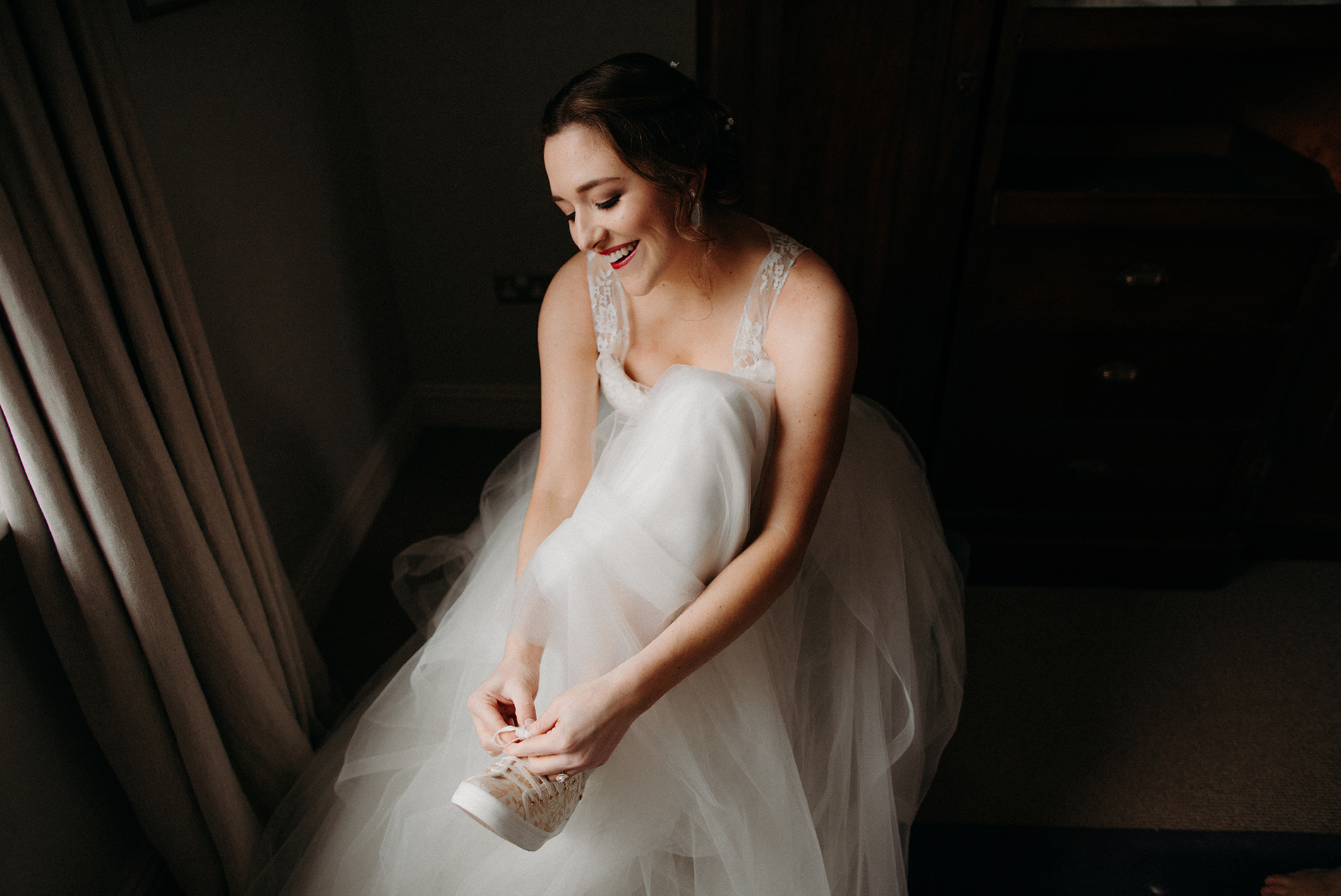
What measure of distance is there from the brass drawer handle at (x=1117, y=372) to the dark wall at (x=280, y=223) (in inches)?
62.2

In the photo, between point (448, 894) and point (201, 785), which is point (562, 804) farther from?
point (201, 785)

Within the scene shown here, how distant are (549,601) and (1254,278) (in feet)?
4.56

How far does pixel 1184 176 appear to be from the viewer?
63.3 inches

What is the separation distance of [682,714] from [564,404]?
19.8 inches

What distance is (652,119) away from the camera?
3.45 ft

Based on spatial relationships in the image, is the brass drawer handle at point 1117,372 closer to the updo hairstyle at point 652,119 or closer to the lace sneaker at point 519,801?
the updo hairstyle at point 652,119

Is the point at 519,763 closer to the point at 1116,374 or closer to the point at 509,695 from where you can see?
the point at 509,695

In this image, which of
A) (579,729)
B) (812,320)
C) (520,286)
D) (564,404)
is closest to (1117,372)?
(812,320)

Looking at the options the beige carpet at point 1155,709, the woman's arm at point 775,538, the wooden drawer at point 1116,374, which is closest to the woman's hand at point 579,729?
the woman's arm at point 775,538

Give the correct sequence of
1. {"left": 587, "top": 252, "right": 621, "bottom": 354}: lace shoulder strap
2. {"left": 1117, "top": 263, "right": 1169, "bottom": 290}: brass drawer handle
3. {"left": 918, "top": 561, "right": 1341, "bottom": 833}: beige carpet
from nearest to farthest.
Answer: {"left": 587, "top": 252, "right": 621, "bottom": 354}: lace shoulder strap
{"left": 918, "top": 561, "right": 1341, "bottom": 833}: beige carpet
{"left": 1117, "top": 263, "right": 1169, "bottom": 290}: brass drawer handle

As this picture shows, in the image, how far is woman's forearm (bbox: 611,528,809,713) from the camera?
954mm

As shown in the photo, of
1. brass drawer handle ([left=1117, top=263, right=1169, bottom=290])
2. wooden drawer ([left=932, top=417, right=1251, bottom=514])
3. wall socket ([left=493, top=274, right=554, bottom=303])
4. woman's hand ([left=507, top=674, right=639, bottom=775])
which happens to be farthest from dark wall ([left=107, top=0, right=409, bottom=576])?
brass drawer handle ([left=1117, top=263, right=1169, bottom=290])

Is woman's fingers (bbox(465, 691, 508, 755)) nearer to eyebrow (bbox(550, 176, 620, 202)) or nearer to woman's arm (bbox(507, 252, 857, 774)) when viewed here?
woman's arm (bbox(507, 252, 857, 774))

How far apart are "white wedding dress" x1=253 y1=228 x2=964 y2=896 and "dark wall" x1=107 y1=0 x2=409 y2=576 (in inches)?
24.0
